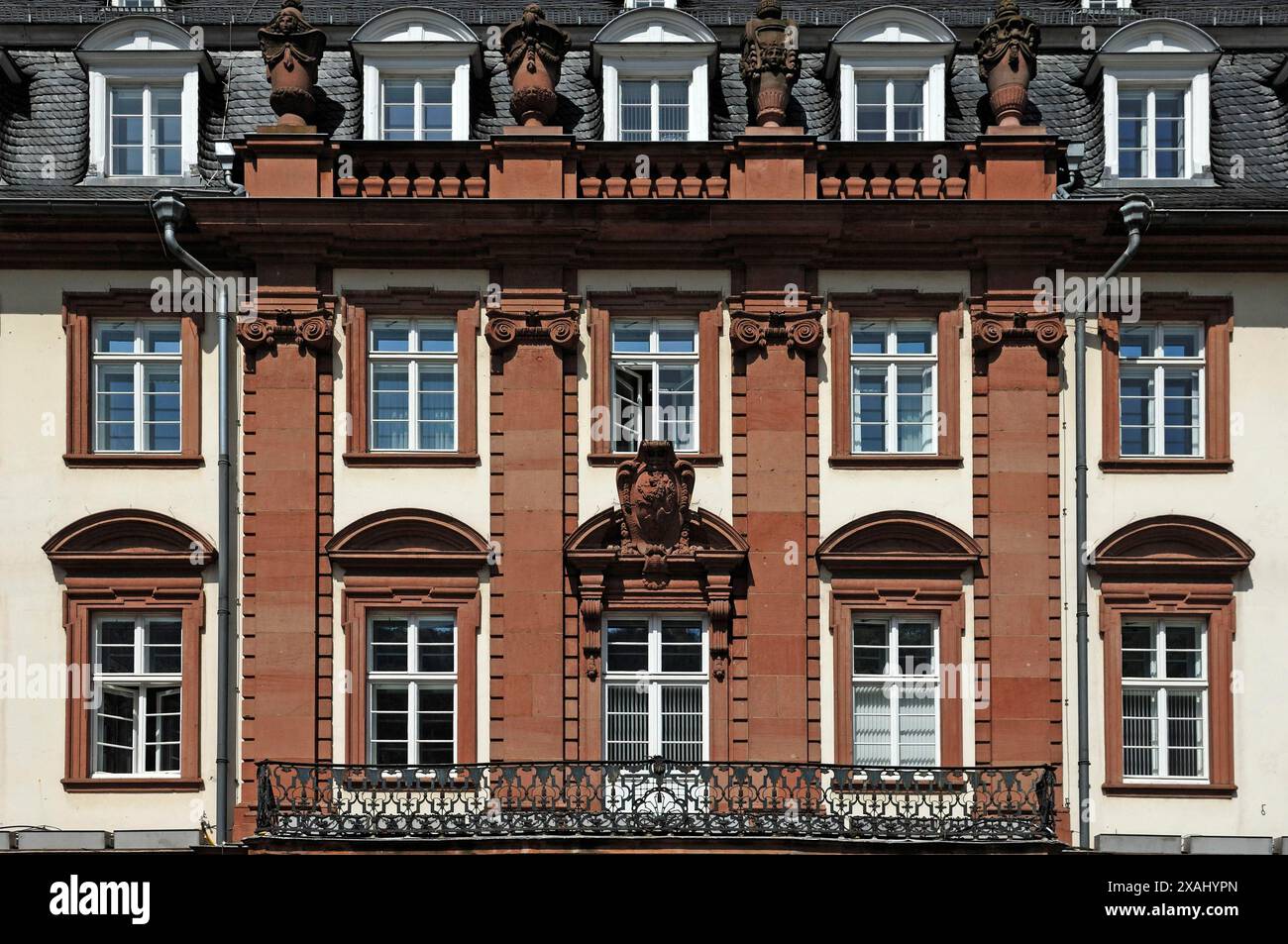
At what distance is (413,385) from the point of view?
26734 mm

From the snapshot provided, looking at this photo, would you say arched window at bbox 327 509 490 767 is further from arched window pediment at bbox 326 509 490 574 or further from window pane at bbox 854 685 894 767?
window pane at bbox 854 685 894 767

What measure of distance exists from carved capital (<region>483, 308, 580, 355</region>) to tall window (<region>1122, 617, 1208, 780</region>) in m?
7.74

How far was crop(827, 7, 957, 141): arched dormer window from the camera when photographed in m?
27.6

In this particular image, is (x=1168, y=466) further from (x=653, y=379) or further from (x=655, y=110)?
(x=655, y=110)

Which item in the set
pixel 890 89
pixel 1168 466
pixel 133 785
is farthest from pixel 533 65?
pixel 133 785

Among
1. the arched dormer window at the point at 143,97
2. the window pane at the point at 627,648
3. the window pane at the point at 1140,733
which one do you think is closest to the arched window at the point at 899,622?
the window pane at the point at 1140,733

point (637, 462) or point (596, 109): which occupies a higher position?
point (596, 109)

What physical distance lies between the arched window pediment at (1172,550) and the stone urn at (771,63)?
673 centimetres

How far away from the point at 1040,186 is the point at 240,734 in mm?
11972

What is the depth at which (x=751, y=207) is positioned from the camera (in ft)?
86.7

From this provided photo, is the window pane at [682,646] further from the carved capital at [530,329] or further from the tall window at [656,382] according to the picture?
the carved capital at [530,329]

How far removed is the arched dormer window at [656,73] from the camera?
2758 cm

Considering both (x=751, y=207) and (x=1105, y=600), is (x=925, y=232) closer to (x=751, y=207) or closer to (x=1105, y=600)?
(x=751, y=207)

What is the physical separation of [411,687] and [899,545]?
623cm
